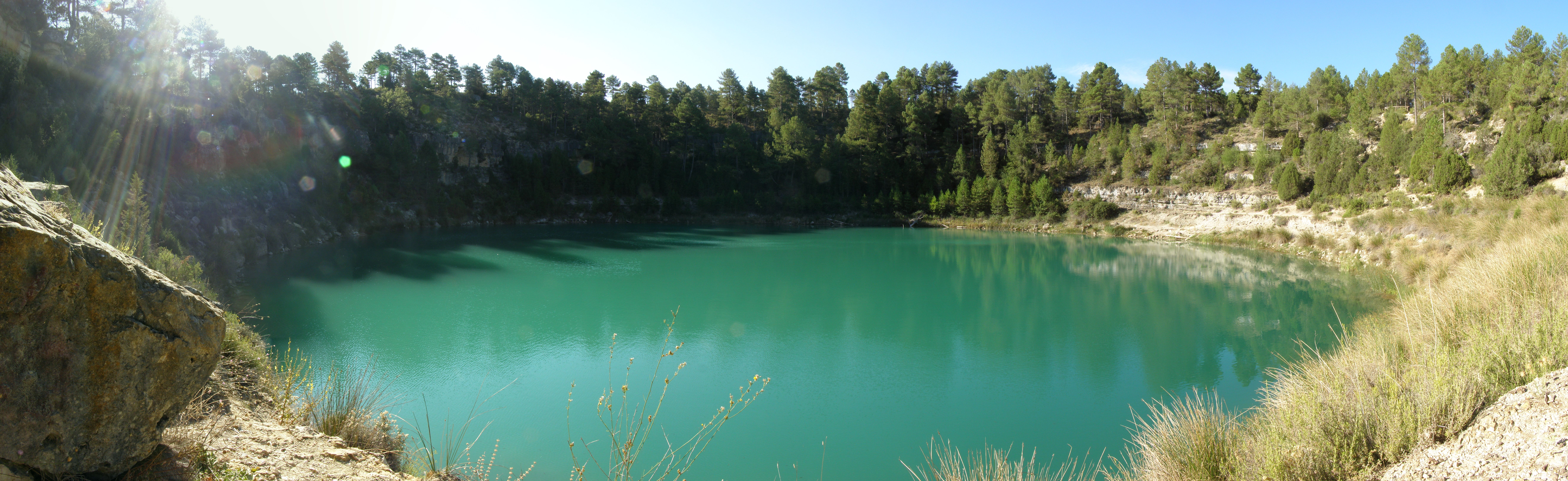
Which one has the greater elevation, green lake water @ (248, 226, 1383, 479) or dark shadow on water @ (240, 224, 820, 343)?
dark shadow on water @ (240, 224, 820, 343)

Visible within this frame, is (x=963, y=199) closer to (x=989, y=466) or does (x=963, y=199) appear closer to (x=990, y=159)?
(x=990, y=159)

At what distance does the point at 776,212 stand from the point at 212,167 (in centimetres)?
2853

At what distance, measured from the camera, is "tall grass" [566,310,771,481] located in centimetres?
493

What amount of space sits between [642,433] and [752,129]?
4630cm

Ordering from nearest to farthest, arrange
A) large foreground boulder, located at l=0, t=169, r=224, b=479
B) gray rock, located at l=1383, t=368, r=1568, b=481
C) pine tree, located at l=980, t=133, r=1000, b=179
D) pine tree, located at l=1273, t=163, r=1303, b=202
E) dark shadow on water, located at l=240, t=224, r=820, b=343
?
large foreground boulder, located at l=0, t=169, r=224, b=479, gray rock, located at l=1383, t=368, r=1568, b=481, dark shadow on water, located at l=240, t=224, r=820, b=343, pine tree, located at l=1273, t=163, r=1303, b=202, pine tree, located at l=980, t=133, r=1000, b=179

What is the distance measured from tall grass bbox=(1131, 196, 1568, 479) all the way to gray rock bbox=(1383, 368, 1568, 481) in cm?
10

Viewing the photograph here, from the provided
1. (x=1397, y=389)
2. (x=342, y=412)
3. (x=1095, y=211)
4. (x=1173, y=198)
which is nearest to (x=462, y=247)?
(x=342, y=412)

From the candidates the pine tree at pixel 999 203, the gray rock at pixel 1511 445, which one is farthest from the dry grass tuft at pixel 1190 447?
the pine tree at pixel 999 203

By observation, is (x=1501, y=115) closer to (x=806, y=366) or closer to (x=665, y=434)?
(x=806, y=366)

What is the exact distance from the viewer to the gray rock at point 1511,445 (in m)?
2.68

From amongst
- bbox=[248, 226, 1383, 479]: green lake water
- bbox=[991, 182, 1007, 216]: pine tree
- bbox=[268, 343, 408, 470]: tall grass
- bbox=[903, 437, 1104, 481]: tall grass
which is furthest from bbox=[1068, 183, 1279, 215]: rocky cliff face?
bbox=[268, 343, 408, 470]: tall grass

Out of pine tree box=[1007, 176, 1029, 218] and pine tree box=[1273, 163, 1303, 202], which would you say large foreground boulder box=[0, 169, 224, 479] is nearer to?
pine tree box=[1273, 163, 1303, 202]

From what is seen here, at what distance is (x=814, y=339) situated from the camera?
1091 cm

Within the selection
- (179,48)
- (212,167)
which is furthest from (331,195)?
(179,48)
